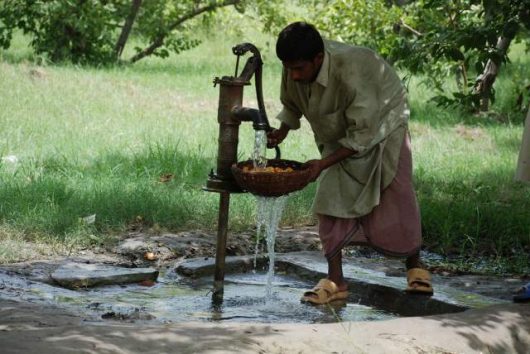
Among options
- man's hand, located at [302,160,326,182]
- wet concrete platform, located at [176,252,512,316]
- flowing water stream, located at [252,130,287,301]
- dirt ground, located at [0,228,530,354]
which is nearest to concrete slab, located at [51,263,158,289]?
wet concrete platform, located at [176,252,512,316]

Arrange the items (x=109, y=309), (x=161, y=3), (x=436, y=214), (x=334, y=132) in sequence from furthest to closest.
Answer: (x=161, y=3) → (x=436, y=214) → (x=334, y=132) → (x=109, y=309)

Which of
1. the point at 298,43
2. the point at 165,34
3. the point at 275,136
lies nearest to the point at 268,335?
the point at 298,43

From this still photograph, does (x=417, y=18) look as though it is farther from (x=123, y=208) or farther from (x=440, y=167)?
(x=123, y=208)

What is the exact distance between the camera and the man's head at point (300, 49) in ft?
14.8

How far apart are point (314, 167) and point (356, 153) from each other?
0.39 metres

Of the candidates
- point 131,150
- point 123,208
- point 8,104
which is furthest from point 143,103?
point 123,208

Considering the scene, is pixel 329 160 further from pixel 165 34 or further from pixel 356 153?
pixel 165 34

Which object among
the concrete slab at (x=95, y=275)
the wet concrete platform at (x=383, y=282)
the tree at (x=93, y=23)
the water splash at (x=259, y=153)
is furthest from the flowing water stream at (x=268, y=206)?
the tree at (x=93, y=23)

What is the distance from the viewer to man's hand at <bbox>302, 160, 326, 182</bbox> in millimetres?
4562

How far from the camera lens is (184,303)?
4.94m

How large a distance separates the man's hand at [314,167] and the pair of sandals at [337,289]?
65cm

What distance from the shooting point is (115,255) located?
5.84 meters

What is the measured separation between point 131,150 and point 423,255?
9.73 feet

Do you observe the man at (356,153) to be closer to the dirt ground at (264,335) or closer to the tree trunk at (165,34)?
the dirt ground at (264,335)
